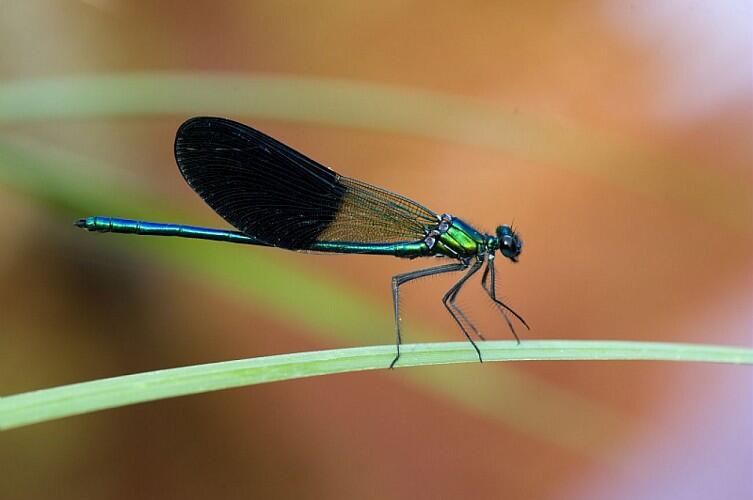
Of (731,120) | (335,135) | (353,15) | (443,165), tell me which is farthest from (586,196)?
(353,15)

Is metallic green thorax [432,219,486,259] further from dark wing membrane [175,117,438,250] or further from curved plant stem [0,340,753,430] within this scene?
curved plant stem [0,340,753,430]

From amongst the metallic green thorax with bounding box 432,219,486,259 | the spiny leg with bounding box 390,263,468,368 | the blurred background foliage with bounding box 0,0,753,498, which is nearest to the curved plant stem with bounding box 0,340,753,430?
the spiny leg with bounding box 390,263,468,368

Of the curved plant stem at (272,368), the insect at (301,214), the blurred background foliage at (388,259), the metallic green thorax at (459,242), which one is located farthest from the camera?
the blurred background foliage at (388,259)

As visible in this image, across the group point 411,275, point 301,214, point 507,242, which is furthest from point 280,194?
point 507,242

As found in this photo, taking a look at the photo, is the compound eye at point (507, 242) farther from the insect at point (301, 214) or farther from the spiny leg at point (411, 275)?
the spiny leg at point (411, 275)

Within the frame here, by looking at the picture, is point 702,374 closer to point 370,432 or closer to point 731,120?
point 731,120

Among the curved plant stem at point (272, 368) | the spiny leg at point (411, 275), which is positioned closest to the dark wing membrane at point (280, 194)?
the spiny leg at point (411, 275)
